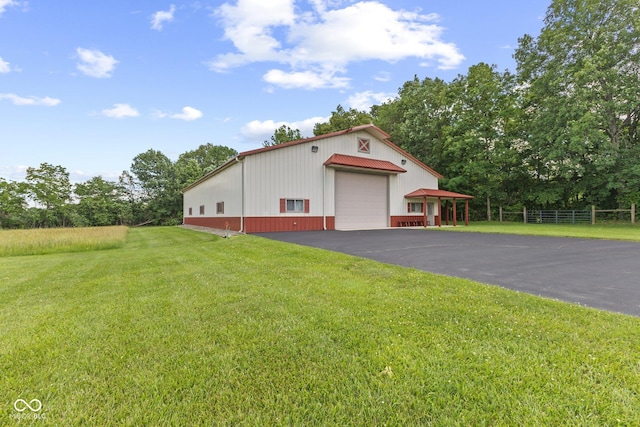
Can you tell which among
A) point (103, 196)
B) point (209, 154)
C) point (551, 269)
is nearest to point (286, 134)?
point (209, 154)

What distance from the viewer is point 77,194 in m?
40.9

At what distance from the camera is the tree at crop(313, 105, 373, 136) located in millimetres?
35750

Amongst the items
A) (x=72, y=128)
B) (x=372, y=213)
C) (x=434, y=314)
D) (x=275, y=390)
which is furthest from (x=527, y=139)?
(x=72, y=128)

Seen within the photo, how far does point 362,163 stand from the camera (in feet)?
65.0

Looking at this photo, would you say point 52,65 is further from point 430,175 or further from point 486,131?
point 486,131

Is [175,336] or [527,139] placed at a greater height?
[527,139]

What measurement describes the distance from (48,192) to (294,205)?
128 feet

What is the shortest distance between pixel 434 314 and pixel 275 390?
210 cm

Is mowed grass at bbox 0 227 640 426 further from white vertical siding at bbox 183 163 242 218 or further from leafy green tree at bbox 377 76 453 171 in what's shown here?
leafy green tree at bbox 377 76 453 171

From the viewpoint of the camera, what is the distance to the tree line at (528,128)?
21.2 metres

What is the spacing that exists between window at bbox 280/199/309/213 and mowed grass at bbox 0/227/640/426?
13.0 metres

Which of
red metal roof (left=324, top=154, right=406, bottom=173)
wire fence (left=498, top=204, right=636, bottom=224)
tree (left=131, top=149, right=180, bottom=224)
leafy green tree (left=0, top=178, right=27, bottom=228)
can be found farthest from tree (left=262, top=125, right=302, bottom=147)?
leafy green tree (left=0, top=178, right=27, bottom=228)

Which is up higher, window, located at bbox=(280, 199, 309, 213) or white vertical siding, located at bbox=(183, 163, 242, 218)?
white vertical siding, located at bbox=(183, 163, 242, 218)

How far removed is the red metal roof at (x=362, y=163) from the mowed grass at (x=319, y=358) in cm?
1486
